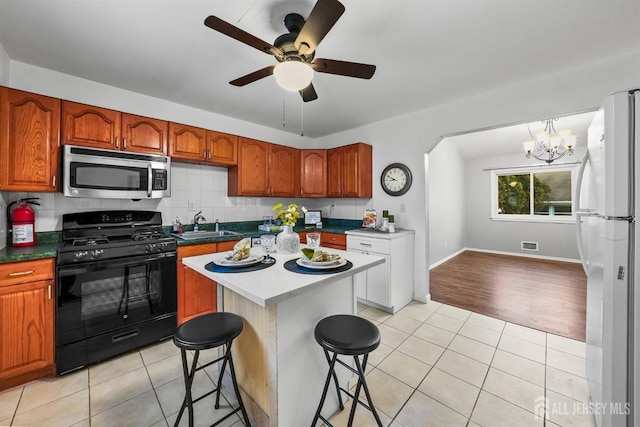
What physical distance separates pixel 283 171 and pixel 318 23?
2616mm

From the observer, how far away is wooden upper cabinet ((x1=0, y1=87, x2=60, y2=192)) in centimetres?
189

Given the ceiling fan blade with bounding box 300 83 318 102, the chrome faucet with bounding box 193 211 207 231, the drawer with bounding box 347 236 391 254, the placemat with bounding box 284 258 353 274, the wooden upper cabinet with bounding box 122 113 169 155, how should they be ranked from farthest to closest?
the chrome faucet with bounding box 193 211 207 231 → the drawer with bounding box 347 236 391 254 → the wooden upper cabinet with bounding box 122 113 169 155 → the ceiling fan blade with bounding box 300 83 318 102 → the placemat with bounding box 284 258 353 274

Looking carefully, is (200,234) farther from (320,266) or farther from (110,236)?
(320,266)

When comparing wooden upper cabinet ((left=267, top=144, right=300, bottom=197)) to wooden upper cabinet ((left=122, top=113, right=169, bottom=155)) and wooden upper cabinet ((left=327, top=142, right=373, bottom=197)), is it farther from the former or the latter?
wooden upper cabinet ((left=122, top=113, right=169, bottom=155))

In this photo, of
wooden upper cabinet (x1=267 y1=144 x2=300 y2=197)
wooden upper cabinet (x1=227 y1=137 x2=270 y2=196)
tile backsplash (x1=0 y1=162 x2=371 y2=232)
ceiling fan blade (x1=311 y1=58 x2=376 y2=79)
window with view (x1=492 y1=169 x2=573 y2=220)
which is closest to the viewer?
ceiling fan blade (x1=311 y1=58 x2=376 y2=79)

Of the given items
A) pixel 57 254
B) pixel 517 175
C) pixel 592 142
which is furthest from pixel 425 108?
pixel 517 175

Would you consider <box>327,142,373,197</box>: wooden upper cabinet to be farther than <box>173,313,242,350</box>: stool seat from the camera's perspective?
Yes

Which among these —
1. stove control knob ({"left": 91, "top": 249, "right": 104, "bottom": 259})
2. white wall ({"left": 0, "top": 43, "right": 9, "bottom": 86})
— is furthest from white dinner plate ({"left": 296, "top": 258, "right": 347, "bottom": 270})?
white wall ({"left": 0, "top": 43, "right": 9, "bottom": 86})

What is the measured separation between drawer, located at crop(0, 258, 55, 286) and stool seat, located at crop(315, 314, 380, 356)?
2048 millimetres

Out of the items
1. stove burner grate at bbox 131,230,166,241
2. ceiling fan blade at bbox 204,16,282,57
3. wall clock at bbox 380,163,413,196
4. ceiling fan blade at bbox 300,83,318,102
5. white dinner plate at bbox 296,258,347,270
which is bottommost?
white dinner plate at bbox 296,258,347,270

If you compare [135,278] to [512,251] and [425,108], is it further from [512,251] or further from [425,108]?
[512,251]

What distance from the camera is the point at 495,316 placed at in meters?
2.84

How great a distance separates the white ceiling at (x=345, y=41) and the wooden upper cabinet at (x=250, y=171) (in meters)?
0.77

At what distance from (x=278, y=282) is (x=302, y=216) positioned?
10.5 ft
